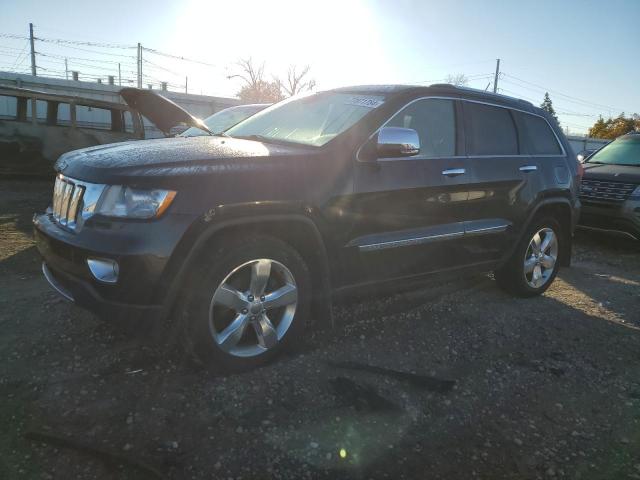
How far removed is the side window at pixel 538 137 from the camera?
4418 millimetres

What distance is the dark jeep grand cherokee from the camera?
2.41m

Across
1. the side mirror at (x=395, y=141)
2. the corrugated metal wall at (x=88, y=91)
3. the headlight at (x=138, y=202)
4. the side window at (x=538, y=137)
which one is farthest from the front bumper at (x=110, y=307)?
the corrugated metal wall at (x=88, y=91)

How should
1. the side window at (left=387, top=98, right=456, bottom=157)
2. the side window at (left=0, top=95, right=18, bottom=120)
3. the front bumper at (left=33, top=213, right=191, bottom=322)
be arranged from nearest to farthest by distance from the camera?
1. the front bumper at (left=33, top=213, right=191, bottom=322)
2. the side window at (left=387, top=98, right=456, bottom=157)
3. the side window at (left=0, top=95, right=18, bottom=120)

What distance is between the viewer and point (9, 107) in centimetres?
903

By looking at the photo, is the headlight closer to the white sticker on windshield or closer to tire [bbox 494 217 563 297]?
the white sticker on windshield

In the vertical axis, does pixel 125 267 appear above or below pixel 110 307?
above

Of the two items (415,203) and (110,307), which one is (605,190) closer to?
(415,203)

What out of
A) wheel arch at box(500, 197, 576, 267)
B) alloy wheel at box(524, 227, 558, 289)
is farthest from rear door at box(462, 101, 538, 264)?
alloy wheel at box(524, 227, 558, 289)

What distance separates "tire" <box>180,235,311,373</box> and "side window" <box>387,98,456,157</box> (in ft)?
4.56

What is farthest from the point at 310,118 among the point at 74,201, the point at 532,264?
the point at 532,264

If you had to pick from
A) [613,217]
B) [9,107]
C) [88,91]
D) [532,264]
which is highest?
[88,91]

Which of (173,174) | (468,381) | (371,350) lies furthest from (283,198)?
(468,381)

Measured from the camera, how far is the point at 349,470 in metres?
2.14

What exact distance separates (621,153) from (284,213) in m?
7.85
